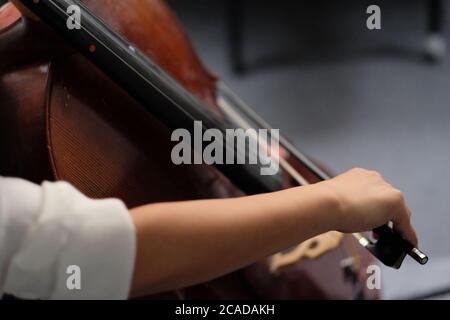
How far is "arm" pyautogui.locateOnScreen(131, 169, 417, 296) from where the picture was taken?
43cm

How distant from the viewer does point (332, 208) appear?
1.56 feet

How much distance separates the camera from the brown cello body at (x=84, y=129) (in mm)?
554

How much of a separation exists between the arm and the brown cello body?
0.49 ft

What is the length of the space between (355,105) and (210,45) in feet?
1.79

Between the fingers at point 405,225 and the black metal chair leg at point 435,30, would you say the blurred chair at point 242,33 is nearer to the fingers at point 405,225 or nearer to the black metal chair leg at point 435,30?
the black metal chair leg at point 435,30

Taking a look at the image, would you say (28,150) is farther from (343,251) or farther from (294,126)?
(294,126)

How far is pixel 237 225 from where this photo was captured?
0.45m

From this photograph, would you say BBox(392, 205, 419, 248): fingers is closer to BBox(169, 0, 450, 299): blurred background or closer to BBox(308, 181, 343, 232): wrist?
BBox(308, 181, 343, 232): wrist

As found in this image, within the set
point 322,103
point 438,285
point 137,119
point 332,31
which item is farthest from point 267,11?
point 137,119

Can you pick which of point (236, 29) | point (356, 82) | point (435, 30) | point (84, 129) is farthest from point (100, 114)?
point (435, 30)

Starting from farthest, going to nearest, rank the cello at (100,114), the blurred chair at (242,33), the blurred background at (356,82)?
the blurred chair at (242,33), the blurred background at (356,82), the cello at (100,114)

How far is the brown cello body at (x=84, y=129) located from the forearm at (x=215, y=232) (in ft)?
0.47

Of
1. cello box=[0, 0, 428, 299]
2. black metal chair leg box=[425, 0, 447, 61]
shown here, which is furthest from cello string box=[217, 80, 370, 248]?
black metal chair leg box=[425, 0, 447, 61]

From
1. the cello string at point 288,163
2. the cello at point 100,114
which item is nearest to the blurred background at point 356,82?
the cello string at point 288,163
